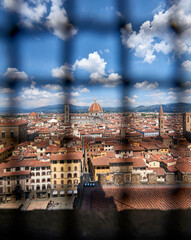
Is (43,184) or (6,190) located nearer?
(6,190)

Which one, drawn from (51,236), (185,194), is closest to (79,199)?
(185,194)

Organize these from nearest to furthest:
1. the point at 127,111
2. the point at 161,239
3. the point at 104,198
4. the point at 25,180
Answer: the point at 161,239, the point at 127,111, the point at 104,198, the point at 25,180

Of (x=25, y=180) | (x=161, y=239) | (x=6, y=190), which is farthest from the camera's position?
(x=25, y=180)

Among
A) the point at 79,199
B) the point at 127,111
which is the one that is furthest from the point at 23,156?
the point at 127,111

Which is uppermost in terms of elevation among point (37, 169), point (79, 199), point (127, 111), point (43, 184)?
point (127, 111)

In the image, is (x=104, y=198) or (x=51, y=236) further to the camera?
(x=104, y=198)

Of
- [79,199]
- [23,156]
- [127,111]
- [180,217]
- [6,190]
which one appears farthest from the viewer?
[23,156]

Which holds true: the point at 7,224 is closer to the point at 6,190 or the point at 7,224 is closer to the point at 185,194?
the point at 185,194

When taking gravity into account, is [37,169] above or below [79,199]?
below

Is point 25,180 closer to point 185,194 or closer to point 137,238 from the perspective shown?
point 185,194
